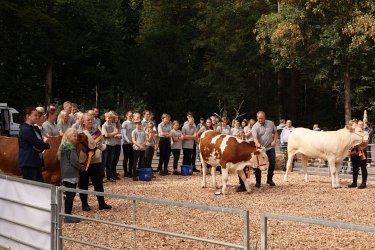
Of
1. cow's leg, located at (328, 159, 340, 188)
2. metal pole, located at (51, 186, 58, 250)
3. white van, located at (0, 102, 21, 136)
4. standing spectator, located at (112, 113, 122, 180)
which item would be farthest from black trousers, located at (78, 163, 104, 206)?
white van, located at (0, 102, 21, 136)

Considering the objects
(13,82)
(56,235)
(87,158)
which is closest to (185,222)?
(87,158)

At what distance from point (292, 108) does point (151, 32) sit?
1304 cm

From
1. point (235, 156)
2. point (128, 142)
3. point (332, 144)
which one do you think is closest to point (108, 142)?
point (128, 142)

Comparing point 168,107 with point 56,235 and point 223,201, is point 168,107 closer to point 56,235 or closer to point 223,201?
point 223,201

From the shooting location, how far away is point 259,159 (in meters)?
13.5

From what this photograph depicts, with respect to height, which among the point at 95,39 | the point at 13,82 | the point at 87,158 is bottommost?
the point at 87,158

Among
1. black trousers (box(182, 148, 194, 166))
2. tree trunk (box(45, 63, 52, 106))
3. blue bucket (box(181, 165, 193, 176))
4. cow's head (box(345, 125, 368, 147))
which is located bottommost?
blue bucket (box(181, 165, 193, 176))

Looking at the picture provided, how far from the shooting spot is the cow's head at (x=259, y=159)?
44.1ft

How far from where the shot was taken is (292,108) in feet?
152

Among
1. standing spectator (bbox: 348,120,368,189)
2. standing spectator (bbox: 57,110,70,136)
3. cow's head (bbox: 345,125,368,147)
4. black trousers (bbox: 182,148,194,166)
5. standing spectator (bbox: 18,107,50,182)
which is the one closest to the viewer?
standing spectator (bbox: 18,107,50,182)

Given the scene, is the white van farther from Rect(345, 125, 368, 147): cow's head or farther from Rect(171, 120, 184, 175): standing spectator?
Rect(345, 125, 368, 147): cow's head

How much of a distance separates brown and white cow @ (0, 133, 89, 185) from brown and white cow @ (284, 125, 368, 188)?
290 inches

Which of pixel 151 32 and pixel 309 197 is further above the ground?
pixel 151 32

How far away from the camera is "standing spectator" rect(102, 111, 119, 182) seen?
14.9 m
